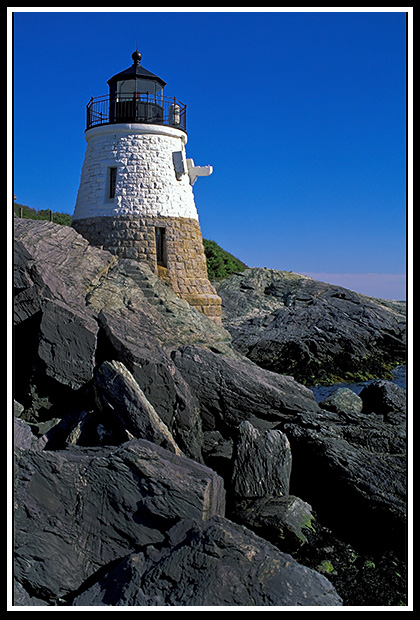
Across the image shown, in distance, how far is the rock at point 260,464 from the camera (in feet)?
30.1

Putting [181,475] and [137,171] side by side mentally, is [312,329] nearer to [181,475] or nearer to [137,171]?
[137,171]

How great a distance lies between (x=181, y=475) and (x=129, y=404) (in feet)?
6.62

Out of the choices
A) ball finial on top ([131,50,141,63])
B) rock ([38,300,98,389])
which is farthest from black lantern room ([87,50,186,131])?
rock ([38,300,98,389])

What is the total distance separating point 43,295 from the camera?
1231cm

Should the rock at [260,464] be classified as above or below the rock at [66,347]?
below

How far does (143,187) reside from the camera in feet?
63.6

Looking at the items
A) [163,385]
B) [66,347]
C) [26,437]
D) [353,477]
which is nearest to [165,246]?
[66,347]

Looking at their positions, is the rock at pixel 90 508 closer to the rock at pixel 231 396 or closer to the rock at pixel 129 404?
the rock at pixel 129 404

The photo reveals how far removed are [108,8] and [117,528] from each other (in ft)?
20.6

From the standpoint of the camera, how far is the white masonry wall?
63.6ft

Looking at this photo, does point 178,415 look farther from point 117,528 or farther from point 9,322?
point 9,322

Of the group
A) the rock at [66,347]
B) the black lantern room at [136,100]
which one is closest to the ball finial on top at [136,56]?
the black lantern room at [136,100]

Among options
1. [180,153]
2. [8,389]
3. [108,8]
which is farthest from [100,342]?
[180,153]

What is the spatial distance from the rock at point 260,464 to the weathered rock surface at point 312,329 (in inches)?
519
